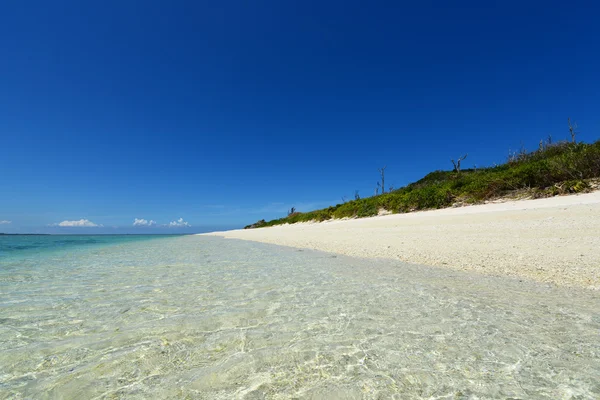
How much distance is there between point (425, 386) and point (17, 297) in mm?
5728

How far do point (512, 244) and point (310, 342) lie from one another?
19.2ft

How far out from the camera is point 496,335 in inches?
89.4

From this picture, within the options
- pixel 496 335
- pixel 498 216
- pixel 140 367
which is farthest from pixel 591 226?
pixel 140 367

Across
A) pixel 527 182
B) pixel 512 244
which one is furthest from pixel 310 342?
pixel 527 182

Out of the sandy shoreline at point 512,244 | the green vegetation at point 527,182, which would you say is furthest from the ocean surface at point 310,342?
the green vegetation at point 527,182

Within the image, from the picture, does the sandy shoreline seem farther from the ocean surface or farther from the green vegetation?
the green vegetation

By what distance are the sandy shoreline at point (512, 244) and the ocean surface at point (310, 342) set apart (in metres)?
0.79

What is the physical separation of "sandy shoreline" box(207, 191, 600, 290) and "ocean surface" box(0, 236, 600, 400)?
0.79 meters

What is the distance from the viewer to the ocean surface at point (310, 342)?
167cm

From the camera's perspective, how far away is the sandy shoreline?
14.2 feet

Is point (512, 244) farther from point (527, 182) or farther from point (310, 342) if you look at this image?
point (527, 182)

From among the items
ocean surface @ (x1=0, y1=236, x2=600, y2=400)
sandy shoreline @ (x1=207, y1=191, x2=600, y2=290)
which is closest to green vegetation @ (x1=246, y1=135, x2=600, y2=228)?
sandy shoreline @ (x1=207, y1=191, x2=600, y2=290)

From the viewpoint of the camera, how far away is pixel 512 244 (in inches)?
233

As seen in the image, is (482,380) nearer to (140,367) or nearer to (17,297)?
(140,367)
